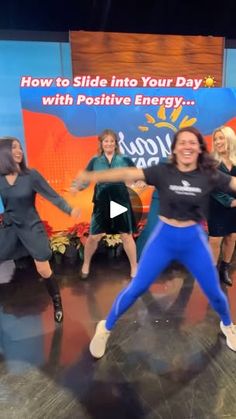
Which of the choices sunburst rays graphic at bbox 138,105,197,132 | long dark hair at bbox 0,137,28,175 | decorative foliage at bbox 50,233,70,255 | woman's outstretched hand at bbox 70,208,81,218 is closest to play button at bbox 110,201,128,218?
decorative foliage at bbox 50,233,70,255

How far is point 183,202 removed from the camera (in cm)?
222

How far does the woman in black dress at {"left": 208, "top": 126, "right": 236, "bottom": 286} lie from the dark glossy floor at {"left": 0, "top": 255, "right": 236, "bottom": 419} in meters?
0.41

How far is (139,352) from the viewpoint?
266 cm

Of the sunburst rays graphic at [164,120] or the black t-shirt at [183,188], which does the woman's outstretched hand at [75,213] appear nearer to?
the black t-shirt at [183,188]

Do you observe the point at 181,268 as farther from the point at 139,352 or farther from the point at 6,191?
the point at 6,191

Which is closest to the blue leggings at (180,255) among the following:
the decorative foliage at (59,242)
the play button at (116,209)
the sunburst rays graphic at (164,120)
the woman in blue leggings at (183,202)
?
the woman in blue leggings at (183,202)

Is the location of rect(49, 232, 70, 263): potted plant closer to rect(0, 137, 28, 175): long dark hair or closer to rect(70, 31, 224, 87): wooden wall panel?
rect(0, 137, 28, 175): long dark hair

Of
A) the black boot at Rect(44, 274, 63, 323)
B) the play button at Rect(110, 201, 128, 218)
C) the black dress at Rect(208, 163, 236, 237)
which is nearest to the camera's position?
the black boot at Rect(44, 274, 63, 323)

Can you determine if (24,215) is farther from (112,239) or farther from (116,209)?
(112,239)

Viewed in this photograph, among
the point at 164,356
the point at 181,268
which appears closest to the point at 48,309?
the point at 164,356

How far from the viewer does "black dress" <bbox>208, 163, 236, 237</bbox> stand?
10.8 ft

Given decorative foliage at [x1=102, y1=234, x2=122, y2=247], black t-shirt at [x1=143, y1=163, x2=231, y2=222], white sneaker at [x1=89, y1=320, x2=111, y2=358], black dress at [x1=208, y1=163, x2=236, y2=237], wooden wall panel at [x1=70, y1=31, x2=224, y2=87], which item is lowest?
white sneaker at [x1=89, y1=320, x2=111, y2=358]

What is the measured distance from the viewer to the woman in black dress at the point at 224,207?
3172 millimetres

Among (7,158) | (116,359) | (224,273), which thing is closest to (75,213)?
(7,158)
